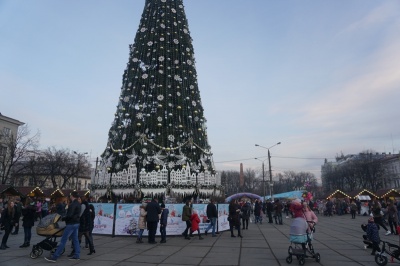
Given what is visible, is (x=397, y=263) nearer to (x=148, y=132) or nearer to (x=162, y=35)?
(x=148, y=132)

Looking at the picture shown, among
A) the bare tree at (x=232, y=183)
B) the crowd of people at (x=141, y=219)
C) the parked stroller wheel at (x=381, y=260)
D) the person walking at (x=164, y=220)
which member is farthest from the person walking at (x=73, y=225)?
the bare tree at (x=232, y=183)

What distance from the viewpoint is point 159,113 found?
60.1 ft

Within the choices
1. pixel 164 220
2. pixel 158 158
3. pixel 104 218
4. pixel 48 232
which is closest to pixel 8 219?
pixel 48 232

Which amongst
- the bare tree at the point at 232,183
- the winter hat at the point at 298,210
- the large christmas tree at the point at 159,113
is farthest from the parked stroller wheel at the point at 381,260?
the bare tree at the point at 232,183

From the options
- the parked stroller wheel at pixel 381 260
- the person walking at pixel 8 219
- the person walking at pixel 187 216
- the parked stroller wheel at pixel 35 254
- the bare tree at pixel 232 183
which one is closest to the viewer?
the parked stroller wheel at pixel 381 260

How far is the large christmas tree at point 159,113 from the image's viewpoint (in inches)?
699

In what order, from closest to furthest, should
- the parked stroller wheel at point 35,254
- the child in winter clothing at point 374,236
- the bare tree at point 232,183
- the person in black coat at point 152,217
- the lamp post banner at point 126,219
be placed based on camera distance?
the parked stroller wheel at point 35,254, the child in winter clothing at point 374,236, the person in black coat at point 152,217, the lamp post banner at point 126,219, the bare tree at point 232,183

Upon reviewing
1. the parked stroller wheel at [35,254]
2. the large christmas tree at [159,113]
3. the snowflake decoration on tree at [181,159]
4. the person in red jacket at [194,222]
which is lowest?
the parked stroller wheel at [35,254]

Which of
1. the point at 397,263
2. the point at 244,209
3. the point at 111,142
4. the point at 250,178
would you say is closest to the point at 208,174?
the point at 244,209

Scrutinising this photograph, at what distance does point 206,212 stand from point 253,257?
18.5ft

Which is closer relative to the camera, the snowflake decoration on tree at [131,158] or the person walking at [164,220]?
the person walking at [164,220]

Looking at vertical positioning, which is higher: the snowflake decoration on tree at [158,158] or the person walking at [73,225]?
the snowflake decoration on tree at [158,158]

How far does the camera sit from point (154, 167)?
704 inches

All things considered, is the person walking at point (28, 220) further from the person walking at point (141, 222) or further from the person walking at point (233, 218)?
the person walking at point (233, 218)
